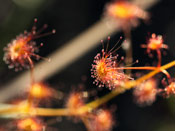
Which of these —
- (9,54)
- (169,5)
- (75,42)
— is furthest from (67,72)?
(9,54)

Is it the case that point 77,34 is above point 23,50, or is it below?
above

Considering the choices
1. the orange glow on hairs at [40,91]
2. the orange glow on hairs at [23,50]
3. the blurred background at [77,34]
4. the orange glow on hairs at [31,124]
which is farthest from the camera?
the blurred background at [77,34]

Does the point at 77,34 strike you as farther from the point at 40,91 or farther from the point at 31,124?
the point at 31,124

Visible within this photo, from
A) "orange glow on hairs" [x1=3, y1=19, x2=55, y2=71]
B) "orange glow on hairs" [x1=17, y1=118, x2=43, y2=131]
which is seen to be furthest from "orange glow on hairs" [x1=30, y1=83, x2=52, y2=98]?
"orange glow on hairs" [x1=3, y1=19, x2=55, y2=71]

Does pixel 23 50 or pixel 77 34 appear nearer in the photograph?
pixel 23 50

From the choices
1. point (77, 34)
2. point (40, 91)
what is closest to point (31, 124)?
point (40, 91)

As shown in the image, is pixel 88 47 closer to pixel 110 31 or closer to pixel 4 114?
pixel 110 31

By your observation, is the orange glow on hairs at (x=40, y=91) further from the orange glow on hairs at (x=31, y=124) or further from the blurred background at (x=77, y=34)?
the blurred background at (x=77, y=34)

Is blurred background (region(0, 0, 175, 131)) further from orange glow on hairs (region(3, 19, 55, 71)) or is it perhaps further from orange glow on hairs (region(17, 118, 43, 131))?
orange glow on hairs (region(3, 19, 55, 71))

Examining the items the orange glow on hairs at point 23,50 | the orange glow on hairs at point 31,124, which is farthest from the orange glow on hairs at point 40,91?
the orange glow on hairs at point 23,50
